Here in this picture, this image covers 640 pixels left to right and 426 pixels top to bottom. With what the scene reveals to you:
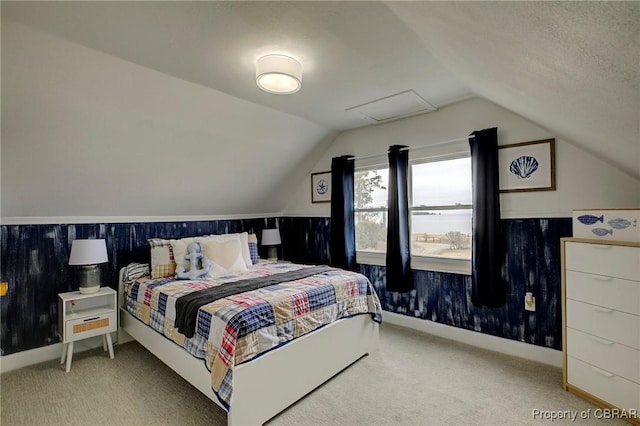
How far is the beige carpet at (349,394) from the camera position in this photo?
192cm

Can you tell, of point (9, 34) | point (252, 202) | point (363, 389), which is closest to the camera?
point (9, 34)

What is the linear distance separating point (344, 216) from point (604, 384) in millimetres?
2652

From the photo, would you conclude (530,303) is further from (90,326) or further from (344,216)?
(90,326)

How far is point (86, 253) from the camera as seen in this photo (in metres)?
2.62

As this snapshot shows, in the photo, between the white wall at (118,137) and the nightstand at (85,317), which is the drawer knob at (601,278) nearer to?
the white wall at (118,137)

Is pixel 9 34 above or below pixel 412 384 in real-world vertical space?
above

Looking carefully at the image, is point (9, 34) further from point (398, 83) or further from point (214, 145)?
point (398, 83)

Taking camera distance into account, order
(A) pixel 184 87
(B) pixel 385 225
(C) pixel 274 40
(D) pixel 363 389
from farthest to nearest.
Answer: (B) pixel 385 225
(A) pixel 184 87
(D) pixel 363 389
(C) pixel 274 40

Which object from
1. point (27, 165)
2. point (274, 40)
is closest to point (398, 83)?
point (274, 40)

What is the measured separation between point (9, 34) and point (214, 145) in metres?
1.58

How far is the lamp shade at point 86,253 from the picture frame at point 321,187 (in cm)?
256

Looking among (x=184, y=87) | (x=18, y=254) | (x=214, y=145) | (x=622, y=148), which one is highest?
(x=184, y=87)

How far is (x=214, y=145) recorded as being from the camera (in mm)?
3090

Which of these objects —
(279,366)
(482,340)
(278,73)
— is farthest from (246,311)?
(482,340)
